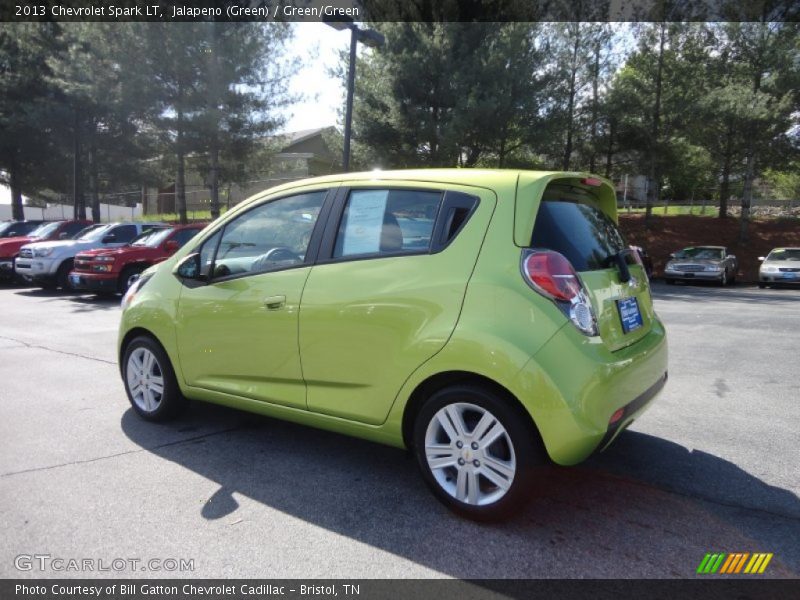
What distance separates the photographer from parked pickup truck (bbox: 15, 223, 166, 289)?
14.2 meters

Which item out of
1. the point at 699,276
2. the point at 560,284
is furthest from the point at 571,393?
the point at 699,276

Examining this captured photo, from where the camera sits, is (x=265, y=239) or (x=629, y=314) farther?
(x=265, y=239)

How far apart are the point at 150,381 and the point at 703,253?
2031 centimetres

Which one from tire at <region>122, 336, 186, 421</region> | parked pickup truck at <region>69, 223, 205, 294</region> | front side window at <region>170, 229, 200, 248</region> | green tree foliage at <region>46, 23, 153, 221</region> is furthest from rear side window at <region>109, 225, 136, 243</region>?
tire at <region>122, 336, 186, 421</region>

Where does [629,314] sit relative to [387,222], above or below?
below

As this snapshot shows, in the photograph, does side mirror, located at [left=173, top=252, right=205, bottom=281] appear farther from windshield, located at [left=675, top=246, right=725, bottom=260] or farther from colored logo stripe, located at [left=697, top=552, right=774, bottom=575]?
windshield, located at [left=675, top=246, right=725, bottom=260]

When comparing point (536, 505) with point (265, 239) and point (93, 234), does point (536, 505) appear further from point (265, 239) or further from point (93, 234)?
point (93, 234)

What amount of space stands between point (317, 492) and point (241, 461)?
0.72 m

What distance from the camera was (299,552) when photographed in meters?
2.84

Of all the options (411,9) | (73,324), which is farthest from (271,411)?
(411,9)

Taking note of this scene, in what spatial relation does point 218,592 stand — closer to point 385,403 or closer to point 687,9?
point 385,403

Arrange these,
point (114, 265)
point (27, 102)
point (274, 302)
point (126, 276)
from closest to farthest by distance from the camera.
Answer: point (274, 302), point (114, 265), point (126, 276), point (27, 102)

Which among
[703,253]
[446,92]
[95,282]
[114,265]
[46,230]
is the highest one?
[446,92]

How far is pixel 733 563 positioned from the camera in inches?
109
